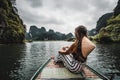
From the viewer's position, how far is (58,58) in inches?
595

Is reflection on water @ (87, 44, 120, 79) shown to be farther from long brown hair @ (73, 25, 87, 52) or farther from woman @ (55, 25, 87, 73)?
long brown hair @ (73, 25, 87, 52)

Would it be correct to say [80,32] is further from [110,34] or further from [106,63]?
[110,34]

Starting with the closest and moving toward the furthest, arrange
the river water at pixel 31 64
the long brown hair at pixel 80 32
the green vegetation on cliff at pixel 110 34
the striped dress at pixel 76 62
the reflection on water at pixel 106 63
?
the long brown hair at pixel 80 32 < the striped dress at pixel 76 62 < the river water at pixel 31 64 < the reflection on water at pixel 106 63 < the green vegetation on cliff at pixel 110 34

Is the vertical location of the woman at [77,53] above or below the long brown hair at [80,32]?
below

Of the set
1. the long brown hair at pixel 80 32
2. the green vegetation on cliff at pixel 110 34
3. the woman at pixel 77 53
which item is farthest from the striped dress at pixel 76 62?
the green vegetation on cliff at pixel 110 34

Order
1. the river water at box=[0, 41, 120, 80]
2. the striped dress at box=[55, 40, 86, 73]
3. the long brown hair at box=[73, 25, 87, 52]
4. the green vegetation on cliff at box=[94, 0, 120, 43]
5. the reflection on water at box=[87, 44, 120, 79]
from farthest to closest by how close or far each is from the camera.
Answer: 1. the green vegetation on cliff at box=[94, 0, 120, 43]
2. the reflection on water at box=[87, 44, 120, 79]
3. the river water at box=[0, 41, 120, 80]
4. the striped dress at box=[55, 40, 86, 73]
5. the long brown hair at box=[73, 25, 87, 52]

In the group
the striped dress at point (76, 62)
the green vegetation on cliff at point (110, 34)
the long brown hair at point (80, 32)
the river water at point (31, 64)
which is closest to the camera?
the long brown hair at point (80, 32)

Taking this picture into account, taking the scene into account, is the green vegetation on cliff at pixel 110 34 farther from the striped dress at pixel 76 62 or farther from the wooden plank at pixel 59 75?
the striped dress at pixel 76 62

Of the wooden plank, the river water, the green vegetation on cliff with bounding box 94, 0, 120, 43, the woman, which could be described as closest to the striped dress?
the woman

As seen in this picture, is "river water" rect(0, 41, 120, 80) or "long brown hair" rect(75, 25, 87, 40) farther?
"river water" rect(0, 41, 120, 80)

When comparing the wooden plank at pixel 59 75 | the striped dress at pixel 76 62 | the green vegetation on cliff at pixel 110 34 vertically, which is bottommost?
the wooden plank at pixel 59 75

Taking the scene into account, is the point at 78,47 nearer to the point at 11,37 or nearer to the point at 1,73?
the point at 1,73

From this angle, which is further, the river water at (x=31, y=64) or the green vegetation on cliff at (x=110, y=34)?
the green vegetation on cliff at (x=110, y=34)

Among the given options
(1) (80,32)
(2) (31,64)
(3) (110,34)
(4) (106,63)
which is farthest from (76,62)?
(3) (110,34)
